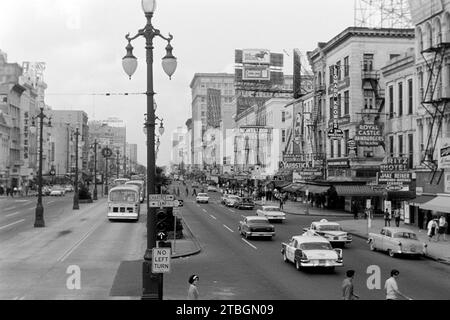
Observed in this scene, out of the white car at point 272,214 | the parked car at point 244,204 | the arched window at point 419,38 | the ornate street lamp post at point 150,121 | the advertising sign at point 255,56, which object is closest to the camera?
the ornate street lamp post at point 150,121

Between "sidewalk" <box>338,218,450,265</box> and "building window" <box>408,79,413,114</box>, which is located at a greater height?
"building window" <box>408,79,413,114</box>

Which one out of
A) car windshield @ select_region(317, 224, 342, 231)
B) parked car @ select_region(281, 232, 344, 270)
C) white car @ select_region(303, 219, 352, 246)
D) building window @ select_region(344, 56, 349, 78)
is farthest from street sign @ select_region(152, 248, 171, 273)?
building window @ select_region(344, 56, 349, 78)

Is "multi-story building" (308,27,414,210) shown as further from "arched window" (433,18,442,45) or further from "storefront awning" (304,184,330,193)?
"arched window" (433,18,442,45)

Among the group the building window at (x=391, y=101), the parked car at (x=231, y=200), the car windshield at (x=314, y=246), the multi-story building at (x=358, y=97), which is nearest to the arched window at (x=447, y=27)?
the building window at (x=391, y=101)

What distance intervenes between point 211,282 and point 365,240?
63.7 ft

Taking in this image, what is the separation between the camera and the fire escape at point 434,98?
41.3 meters

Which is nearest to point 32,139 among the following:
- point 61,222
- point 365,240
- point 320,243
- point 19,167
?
point 19,167

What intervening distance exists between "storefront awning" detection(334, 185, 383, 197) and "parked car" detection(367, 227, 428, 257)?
29295 mm

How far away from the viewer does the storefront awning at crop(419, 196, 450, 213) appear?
3762 centimetres

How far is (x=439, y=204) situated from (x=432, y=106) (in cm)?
806

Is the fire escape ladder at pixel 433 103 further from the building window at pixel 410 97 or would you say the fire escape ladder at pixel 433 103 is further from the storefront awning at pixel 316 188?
the storefront awning at pixel 316 188

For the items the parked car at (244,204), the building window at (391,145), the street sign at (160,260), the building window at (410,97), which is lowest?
the parked car at (244,204)

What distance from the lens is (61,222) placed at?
46188mm
